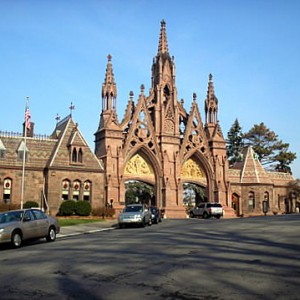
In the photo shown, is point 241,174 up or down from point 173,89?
down

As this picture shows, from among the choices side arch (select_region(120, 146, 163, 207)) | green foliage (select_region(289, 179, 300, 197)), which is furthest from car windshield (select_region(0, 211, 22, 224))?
green foliage (select_region(289, 179, 300, 197))

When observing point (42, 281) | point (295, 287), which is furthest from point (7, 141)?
point (295, 287)

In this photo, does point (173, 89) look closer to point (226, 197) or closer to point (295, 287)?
point (226, 197)

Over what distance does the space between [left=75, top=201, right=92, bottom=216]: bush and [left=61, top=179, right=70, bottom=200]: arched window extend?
88.6 inches

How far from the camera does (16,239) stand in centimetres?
1906

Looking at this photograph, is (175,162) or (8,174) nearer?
(8,174)

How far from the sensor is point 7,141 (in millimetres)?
Result: 44500

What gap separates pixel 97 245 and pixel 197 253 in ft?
15.6

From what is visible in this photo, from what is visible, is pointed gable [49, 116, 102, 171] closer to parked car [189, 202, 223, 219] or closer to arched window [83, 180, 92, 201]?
arched window [83, 180, 92, 201]

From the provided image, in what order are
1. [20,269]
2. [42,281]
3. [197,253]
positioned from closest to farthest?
1. [42,281]
2. [20,269]
3. [197,253]

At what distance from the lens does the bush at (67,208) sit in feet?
137

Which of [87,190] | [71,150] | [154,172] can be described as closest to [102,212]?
[87,190]

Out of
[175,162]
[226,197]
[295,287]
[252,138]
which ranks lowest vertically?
[295,287]

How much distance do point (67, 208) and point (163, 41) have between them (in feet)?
90.3
